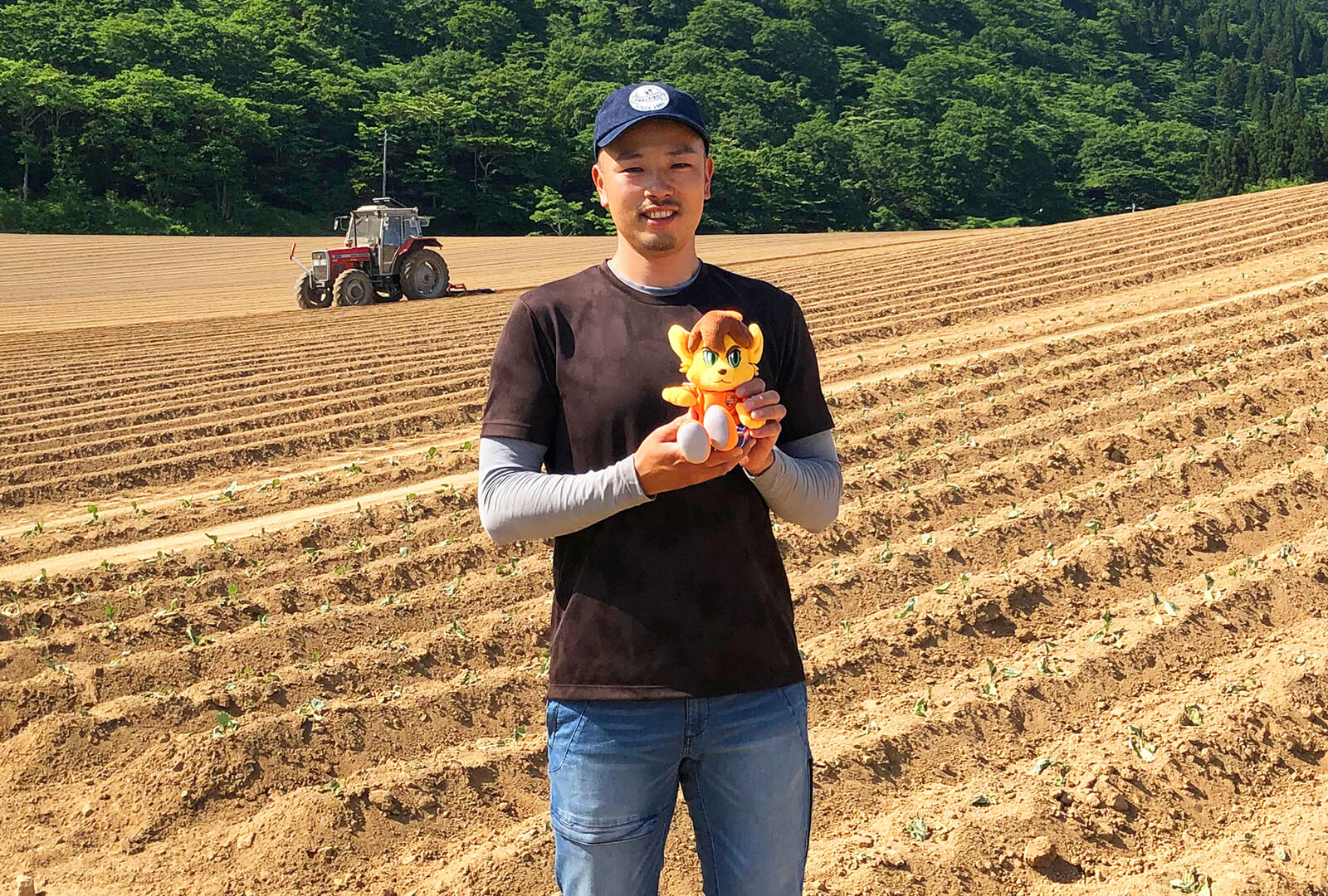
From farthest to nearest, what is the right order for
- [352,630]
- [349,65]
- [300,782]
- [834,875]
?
1. [349,65]
2. [352,630]
3. [300,782]
4. [834,875]

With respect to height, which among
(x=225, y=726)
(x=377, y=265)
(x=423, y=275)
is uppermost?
(x=377, y=265)

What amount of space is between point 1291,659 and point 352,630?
3.51m

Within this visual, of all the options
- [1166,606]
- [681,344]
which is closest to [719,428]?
[681,344]

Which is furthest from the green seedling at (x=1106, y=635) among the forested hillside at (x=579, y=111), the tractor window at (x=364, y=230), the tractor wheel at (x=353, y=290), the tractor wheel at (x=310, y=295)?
the forested hillside at (x=579, y=111)

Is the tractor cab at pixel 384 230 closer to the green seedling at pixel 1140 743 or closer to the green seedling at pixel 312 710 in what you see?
the green seedling at pixel 312 710

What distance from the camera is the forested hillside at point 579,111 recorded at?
1463 inches

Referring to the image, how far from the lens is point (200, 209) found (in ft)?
121

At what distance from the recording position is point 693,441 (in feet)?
5.61

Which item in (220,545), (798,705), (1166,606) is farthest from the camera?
(220,545)

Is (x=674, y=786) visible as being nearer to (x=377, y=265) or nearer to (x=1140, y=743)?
(x=1140, y=743)

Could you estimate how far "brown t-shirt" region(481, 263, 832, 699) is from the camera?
1.87 metres

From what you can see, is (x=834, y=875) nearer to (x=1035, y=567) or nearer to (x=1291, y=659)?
(x=1291, y=659)

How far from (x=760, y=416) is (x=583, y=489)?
0.91ft

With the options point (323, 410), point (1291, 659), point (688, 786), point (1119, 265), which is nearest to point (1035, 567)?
point (1291, 659)
